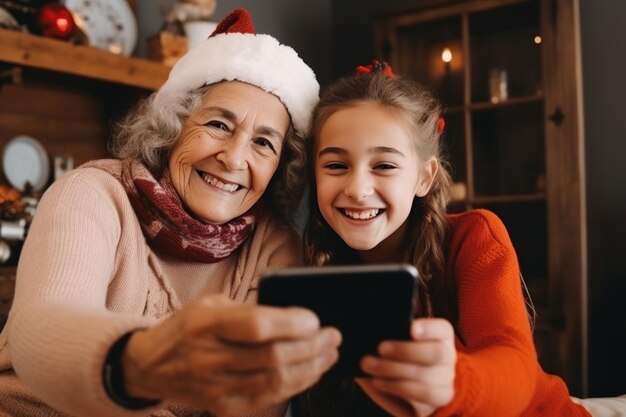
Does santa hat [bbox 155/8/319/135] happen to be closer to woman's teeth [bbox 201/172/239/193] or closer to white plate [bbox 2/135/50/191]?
woman's teeth [bbox 201/172/239/193]

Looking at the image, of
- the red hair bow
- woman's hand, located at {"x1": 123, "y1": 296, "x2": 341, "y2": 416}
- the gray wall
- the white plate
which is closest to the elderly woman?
woman's hand, located at {"x1": 123, "y1": 296, "x2": 341, "y2": 416}

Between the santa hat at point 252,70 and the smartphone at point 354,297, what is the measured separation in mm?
775

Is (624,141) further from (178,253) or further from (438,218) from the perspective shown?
(178,253)

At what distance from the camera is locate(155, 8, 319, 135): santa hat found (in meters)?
1.35

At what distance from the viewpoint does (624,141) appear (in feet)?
9.44

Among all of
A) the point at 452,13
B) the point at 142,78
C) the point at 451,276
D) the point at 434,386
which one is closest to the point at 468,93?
the point at 452,13

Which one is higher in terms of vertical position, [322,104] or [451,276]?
[322,104]

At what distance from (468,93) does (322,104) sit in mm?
1867

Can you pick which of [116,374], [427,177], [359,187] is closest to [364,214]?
[359,187]

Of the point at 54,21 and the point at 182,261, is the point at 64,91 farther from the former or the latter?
the point at 182,261

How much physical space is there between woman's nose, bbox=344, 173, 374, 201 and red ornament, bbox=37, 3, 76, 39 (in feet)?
4.42

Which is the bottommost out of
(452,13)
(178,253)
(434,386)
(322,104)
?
(434,386)

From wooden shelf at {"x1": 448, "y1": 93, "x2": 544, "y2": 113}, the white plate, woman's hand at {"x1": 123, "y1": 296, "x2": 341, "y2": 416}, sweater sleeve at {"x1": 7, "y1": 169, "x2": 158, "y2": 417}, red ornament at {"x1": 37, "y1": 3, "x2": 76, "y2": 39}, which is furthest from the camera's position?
wooden shelf at {"x1": 448, "y1": 93, "x2": 544, "y2": 113}

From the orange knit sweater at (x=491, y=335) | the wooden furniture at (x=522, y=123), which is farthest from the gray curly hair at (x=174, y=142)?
the wooden furniture at (x=522, y=123)
